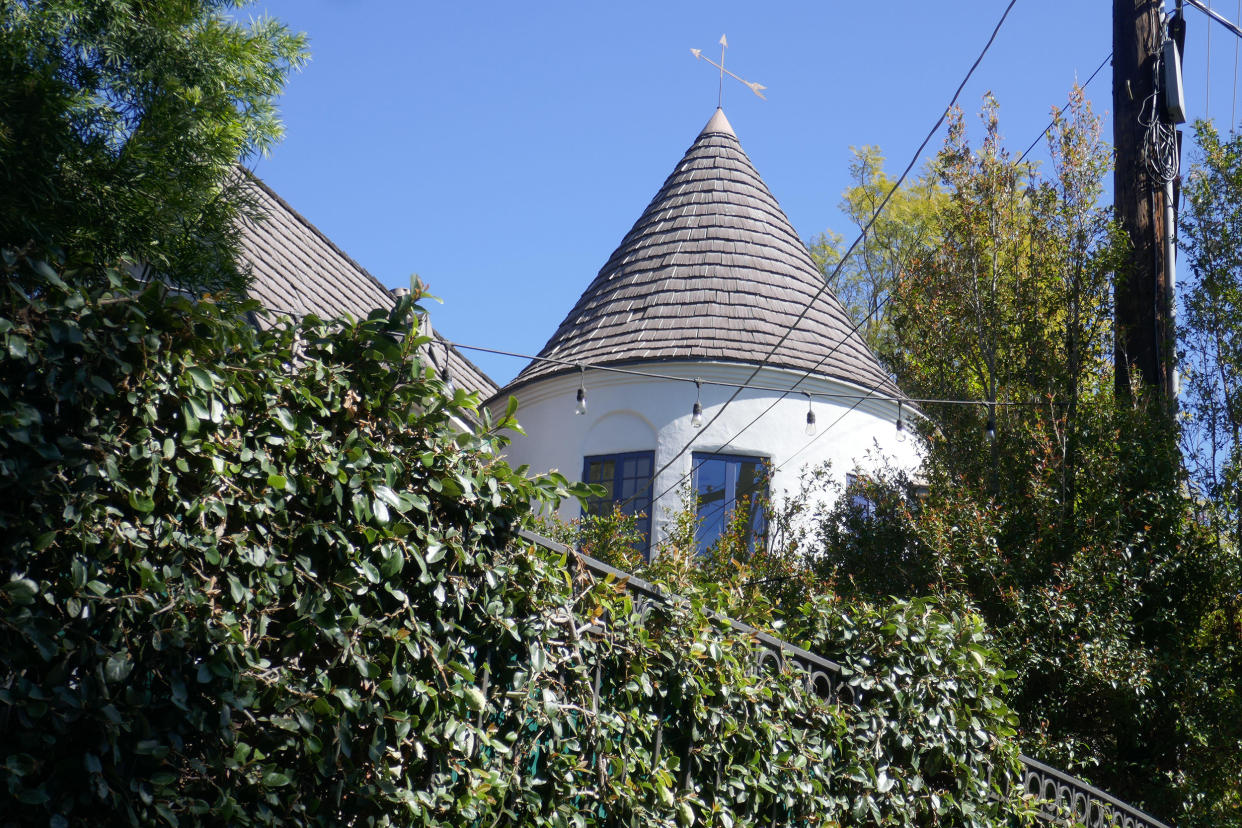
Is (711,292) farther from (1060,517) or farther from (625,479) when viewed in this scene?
(1060,517)

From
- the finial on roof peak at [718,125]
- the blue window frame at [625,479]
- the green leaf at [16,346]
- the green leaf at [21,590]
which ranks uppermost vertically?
the finial on roof peak at [718,125]

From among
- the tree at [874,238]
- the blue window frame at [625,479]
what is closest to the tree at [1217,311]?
the blue window frame at [625,479]

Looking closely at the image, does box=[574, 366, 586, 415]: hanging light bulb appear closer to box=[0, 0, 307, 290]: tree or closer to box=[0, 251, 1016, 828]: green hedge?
box=[0, 251, 1016, 828]: green hedge

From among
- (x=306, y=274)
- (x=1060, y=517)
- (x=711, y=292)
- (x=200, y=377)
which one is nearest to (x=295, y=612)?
(x=200, y=377)

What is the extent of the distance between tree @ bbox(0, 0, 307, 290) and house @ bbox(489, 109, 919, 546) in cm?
892

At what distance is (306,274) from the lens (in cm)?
1305

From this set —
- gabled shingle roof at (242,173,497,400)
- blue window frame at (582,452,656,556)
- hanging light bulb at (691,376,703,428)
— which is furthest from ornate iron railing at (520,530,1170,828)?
hanging light bulb at (691,376,703,428)

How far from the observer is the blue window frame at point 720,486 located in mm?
13359

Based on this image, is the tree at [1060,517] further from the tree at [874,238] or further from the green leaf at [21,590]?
the tree at [874,238]

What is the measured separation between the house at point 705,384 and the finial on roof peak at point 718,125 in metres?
1.87

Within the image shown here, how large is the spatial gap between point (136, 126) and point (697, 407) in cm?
989

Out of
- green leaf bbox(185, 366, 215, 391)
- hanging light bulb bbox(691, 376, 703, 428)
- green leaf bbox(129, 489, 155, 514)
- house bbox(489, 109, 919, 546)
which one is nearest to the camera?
green leaf bbox(129, 489, 155, 514)

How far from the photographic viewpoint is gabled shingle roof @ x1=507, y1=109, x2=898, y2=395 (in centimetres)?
1426

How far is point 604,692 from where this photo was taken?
4453 mm
